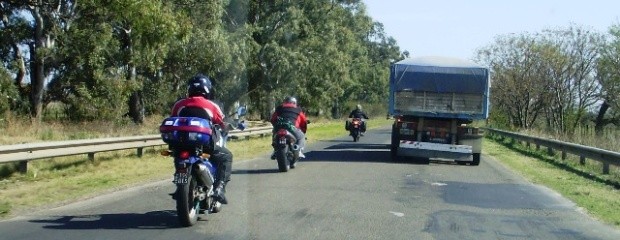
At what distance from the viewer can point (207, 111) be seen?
29.7 ft

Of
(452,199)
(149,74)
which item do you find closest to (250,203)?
(452,199)

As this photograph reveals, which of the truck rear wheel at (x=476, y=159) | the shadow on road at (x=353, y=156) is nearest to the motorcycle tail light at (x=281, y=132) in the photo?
the shadow on road at (x=353, y=156)

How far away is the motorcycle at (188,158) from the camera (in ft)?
28.1

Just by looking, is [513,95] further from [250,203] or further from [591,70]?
[250,203]

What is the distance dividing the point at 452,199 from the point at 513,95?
36.4 meters

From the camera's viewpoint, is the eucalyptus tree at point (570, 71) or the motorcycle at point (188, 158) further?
the eucalyptus tree at point (570, 71)

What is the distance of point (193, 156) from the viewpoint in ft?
28.7

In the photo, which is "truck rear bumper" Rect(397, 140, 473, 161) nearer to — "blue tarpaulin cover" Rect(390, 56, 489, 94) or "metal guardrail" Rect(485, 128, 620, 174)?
"blue tarpaulin cover" Rect(390, 56, 489, 94)

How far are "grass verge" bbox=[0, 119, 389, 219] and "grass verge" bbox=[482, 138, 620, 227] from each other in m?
7.54

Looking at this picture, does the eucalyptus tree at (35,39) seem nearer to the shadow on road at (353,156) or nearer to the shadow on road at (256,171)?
the shadow on road at (353,156)

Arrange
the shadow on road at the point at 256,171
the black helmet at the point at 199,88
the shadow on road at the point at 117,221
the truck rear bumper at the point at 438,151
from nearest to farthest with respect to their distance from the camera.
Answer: the shadow on road at the point at 117,221
the black helmet at the point at 199,88
the shadow on road at the point at 256,171
the truck rear bumper at the point at 438,151

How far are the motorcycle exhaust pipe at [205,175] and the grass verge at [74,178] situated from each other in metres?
2.62

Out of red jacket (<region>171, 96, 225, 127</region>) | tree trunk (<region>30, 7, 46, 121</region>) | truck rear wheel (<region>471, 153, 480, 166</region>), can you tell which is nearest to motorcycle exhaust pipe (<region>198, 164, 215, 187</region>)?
red jacket (<region>171, 96, 225, 127</region>)

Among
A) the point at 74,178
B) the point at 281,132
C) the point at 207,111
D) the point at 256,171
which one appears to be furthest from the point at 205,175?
the point at 256,171
